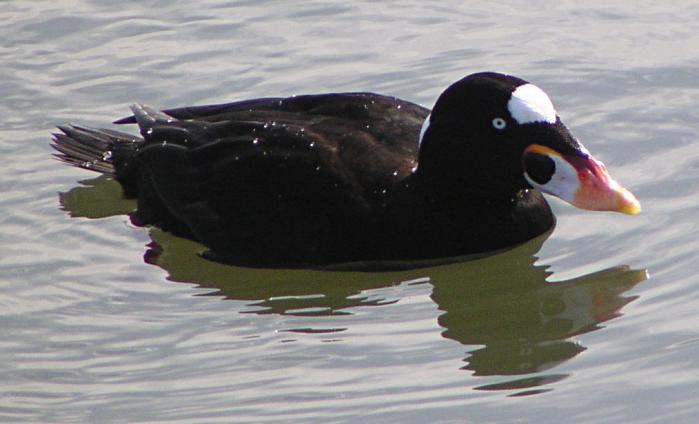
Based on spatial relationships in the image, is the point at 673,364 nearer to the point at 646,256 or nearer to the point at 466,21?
the point at 646,256

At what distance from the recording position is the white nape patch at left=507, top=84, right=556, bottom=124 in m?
7.05

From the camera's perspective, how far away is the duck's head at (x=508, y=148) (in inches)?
278

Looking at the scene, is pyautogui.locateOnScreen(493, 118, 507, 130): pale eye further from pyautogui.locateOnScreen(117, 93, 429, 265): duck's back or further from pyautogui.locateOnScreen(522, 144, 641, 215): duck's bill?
pyautogui.locateOnScreen(117, 93, 429, 265): duck's back

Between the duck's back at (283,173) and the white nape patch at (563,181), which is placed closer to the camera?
the white nape patch at (563,181)

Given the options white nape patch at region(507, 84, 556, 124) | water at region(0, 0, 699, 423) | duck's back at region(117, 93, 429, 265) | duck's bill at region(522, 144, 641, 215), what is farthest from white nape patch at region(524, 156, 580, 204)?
duck's back at region(117, 93, 429, 265)

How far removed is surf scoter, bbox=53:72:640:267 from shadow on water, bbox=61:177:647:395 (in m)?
0.09

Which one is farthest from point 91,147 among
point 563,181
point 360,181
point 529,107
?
point 563,181

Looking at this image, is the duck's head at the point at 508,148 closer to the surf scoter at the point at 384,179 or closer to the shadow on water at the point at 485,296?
the surf scoter at the point at 384,179

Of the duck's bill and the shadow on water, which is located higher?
the duck's bill

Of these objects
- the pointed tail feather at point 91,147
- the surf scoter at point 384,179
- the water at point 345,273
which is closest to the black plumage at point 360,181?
the surf scoter at point 384,179

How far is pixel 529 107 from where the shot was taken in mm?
7043

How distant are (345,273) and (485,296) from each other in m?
0.68

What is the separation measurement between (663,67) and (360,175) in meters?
2.46

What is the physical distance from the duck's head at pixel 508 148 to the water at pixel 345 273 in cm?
33
